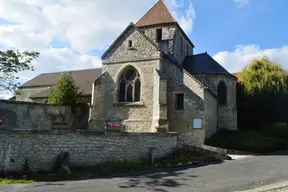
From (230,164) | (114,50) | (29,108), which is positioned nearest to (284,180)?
(230,164)

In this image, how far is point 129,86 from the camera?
1917 cm

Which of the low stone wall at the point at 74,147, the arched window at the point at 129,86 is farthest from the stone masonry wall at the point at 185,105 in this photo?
the low stone wall at the point at 74,147

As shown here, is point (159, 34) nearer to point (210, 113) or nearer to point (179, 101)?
point (179, 101)

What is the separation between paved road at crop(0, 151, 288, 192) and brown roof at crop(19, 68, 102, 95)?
618 inches

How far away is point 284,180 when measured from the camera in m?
8.45

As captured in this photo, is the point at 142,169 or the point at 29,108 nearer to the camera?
the point at 142,169

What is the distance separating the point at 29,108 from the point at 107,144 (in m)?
10.7

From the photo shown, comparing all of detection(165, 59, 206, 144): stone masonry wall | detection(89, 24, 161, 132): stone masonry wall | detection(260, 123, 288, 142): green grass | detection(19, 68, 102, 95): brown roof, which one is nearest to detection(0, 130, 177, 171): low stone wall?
detection(165, 59, 206, 144): stone masonry wall

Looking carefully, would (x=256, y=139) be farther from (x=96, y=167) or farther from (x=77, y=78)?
(x=77, y=78)

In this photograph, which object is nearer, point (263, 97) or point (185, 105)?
point (185, 105)

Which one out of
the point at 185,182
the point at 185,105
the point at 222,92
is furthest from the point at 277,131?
the point at 185,182

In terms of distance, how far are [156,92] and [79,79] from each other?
1307cm

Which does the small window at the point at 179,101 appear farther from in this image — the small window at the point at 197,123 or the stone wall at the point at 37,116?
the stone wall at the point at 37,116

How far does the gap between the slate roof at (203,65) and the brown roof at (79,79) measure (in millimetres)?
10178
